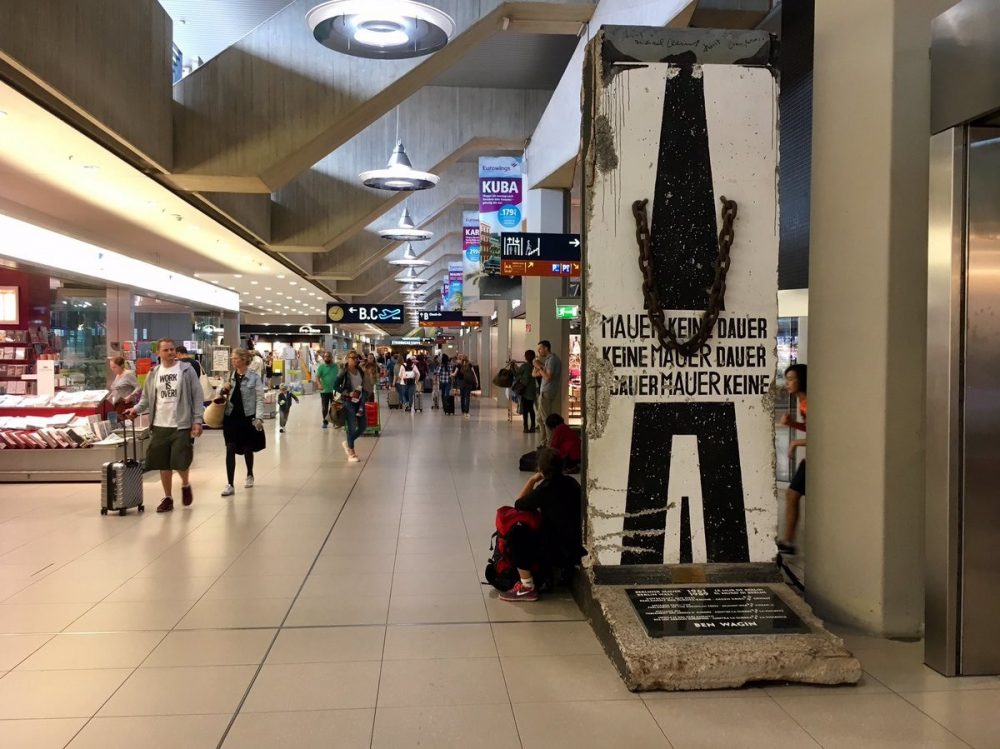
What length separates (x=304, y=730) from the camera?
320 centimetres

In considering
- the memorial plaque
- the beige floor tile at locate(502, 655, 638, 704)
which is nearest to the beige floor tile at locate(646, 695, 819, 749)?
the beige floor tile at locate(502, 655, 638, 704)

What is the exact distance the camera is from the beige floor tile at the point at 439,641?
405 centimetres

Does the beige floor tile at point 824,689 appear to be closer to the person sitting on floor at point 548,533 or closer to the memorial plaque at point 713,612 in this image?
the memorial plaque at point 713,612

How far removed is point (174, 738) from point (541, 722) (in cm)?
148

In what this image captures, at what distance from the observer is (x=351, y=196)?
628 inches

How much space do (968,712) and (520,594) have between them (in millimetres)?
2475

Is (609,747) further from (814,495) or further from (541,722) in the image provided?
(814,495)

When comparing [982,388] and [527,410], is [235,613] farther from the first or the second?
[527,410]

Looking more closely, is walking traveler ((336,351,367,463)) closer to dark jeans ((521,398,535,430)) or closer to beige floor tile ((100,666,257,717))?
dark jeans ((521,398,535,430))

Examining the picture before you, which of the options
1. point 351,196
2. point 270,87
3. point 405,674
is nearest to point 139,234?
point 351,196

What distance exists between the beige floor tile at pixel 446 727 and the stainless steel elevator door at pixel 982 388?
2.23 metres

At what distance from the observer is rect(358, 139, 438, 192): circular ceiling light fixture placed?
40.3 ft

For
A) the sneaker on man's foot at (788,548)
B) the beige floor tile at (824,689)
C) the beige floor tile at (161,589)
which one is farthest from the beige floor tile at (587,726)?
the sneaker on man's foot at (788,548)

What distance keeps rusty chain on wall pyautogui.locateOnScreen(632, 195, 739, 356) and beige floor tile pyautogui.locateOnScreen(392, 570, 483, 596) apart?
2.16 meters
